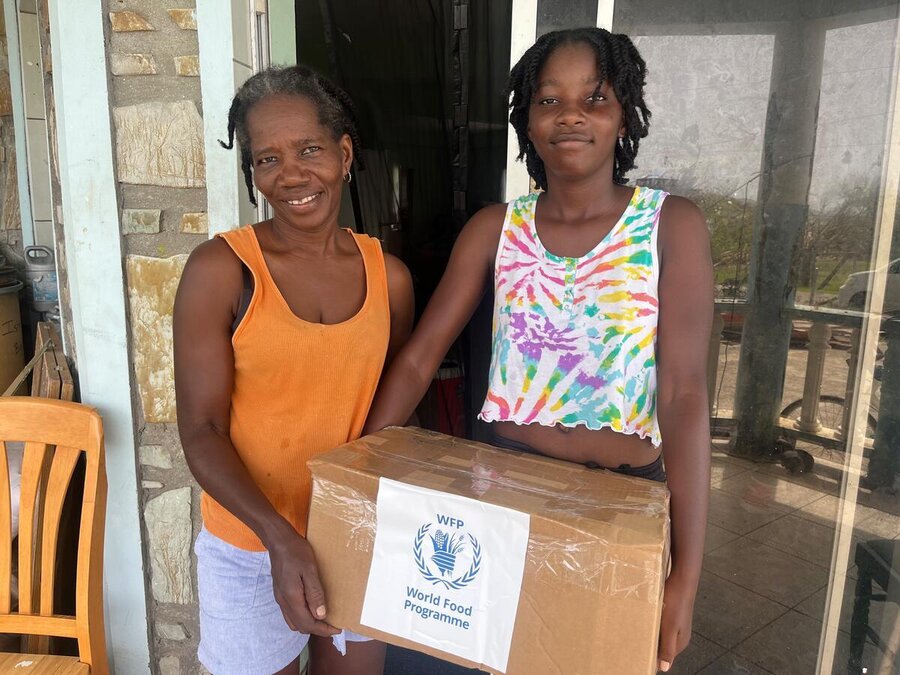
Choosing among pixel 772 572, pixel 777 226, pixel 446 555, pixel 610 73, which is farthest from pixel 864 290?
pixel 446 555

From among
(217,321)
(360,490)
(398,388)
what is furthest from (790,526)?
(217,321)

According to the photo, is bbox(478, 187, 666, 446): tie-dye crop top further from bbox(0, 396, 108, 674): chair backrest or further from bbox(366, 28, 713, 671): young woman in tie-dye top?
bbox(0, 396, 108, 674): chair backrest

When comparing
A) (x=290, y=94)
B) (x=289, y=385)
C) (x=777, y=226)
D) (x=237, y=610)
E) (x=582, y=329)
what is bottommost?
(x=237, y=610)

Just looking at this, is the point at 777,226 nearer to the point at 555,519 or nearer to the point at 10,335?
the point at 555,519

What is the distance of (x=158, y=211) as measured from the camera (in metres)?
1.87

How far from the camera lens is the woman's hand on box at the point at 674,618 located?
A: 38.9 inches

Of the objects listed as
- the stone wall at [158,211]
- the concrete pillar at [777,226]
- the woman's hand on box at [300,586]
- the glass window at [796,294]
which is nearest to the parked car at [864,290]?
the glass window at [796,294]

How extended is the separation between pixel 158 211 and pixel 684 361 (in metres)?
1.51

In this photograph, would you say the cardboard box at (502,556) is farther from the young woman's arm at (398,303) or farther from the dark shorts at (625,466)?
the young woman's arm at (398,303)

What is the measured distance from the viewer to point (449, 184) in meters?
2.77

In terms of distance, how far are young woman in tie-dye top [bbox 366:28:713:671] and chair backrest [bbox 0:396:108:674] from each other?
0.88 m

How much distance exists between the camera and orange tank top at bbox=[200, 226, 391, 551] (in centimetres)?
126

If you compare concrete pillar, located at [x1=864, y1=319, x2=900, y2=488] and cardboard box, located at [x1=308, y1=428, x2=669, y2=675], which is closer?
cardboard box, located at [x1=308, y1=428, x2=669, y2=675]

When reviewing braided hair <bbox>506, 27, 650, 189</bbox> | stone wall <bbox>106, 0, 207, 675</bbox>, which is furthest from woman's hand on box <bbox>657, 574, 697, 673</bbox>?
stone wall <bbox>106, 0, 207, 675</bbox>
